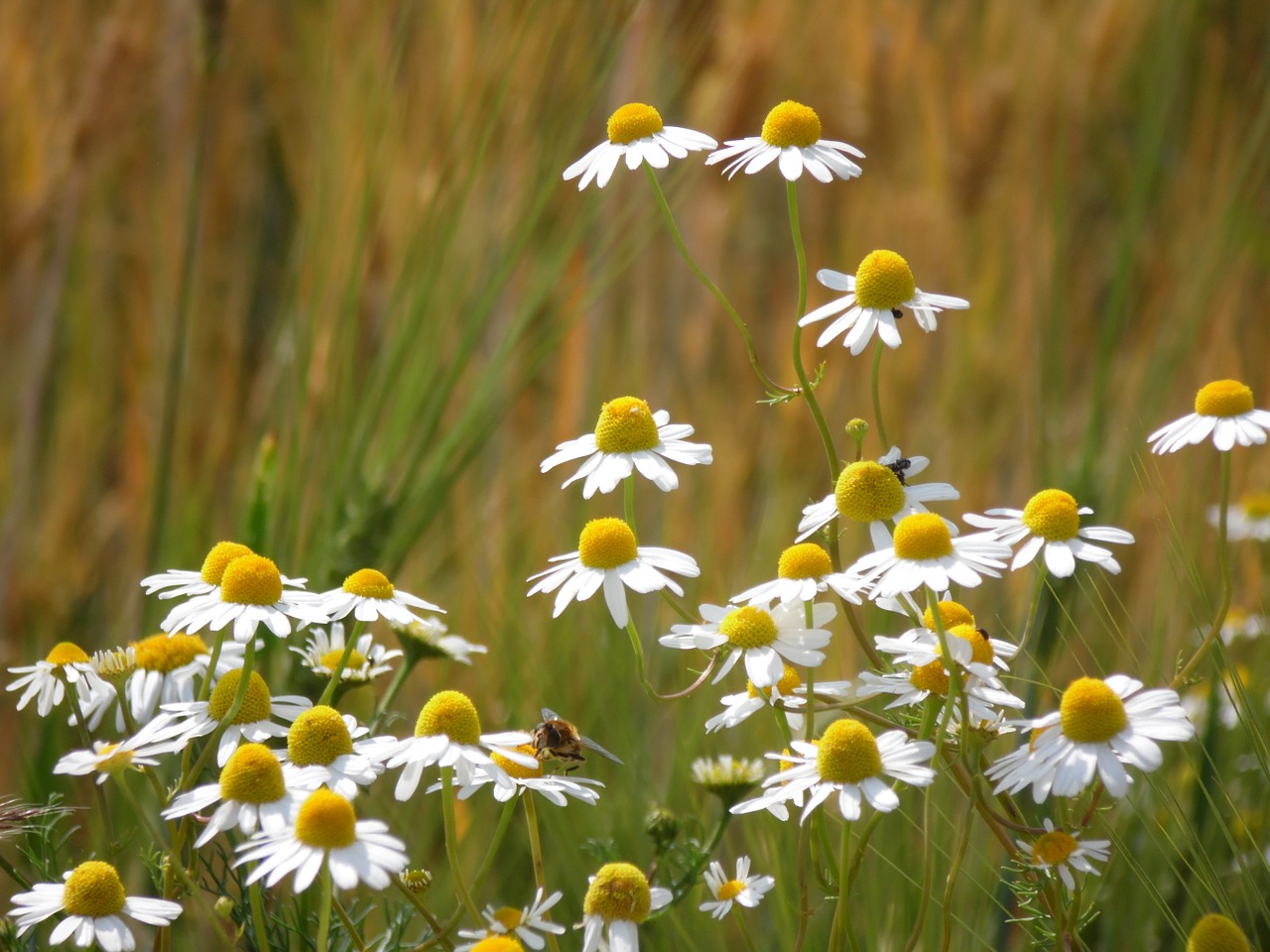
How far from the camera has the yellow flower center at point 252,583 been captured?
575 millimetres

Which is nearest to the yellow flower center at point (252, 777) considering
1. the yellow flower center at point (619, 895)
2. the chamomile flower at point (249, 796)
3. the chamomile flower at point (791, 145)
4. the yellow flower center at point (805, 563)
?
the chamomile flower at point (249, 796)

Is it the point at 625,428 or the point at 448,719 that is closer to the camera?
the point at 448,719

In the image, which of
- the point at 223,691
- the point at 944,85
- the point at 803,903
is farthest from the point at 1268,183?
the point at 223,691

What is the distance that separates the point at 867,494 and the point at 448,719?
0.70 feet

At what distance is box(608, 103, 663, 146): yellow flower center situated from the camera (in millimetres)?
674

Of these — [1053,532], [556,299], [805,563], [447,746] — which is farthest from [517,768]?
[556,299]

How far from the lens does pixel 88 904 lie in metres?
0.51

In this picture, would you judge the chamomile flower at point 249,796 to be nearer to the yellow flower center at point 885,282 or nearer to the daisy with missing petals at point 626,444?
the daisy with missing petals at point 626,444

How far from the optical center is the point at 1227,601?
1.81 feet

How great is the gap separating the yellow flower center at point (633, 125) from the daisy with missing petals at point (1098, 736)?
36 cm

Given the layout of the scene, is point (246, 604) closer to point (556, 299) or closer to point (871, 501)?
point (871, 501)

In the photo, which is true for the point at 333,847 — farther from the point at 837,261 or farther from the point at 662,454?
the point at 837,261

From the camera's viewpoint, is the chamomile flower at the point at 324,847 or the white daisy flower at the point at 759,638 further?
the white daisy flower at the point at 759,638

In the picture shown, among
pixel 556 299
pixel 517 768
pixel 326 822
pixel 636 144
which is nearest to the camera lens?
pixel 326 822
